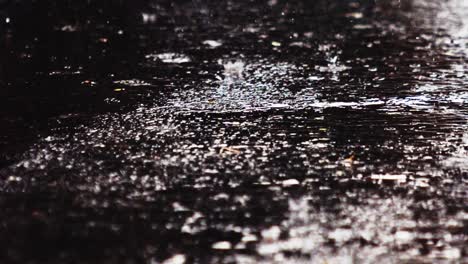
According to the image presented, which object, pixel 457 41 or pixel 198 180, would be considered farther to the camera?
pixel 457 41

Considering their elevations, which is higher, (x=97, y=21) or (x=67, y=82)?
(x=97, y=21)

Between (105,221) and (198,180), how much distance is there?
0.74 metres

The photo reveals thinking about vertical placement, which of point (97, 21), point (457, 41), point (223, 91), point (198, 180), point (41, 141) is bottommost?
point (198, 180)

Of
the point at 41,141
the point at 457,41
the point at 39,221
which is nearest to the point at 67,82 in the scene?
the point at 41,141

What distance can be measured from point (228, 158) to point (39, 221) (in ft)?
4.71

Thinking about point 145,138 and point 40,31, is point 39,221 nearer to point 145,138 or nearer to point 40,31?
point 145,138

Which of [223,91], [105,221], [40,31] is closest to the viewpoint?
[105,221]

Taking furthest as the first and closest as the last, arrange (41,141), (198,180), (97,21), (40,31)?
(97,21) < (40,31) < (41,141) < (198,180)

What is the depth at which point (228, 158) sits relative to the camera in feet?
14.3

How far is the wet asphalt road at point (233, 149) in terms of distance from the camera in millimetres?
3334

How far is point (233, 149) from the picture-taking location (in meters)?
4.52

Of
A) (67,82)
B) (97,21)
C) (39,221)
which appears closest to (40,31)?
(97,21)

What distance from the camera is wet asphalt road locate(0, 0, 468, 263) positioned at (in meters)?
3.33

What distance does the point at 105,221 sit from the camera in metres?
3.54
